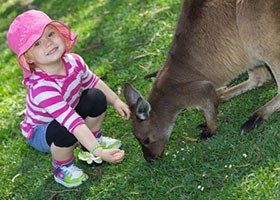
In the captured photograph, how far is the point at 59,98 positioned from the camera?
3350 millimetres

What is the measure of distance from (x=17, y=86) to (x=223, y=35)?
2445 mm

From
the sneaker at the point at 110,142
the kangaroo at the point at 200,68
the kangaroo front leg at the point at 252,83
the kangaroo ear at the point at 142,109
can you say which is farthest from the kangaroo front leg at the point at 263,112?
the sneaker at the point at 110,142

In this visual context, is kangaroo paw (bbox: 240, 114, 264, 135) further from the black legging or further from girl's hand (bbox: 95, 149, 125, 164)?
the black legging

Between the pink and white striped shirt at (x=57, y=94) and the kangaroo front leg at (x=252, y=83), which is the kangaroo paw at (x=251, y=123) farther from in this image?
the pink and white striped shirt at (x=57, y=94)

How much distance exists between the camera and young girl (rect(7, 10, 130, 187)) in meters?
3.29

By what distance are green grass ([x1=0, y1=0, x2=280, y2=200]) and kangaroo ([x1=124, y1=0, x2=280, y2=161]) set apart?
5.4 inches

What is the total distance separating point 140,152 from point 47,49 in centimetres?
92

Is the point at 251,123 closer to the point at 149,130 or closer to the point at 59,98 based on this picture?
the point at 149,130

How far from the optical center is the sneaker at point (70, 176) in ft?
11.6

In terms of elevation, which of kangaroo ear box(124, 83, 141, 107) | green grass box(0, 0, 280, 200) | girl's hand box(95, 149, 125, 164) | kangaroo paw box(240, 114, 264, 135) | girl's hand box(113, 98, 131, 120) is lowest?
green grass box(0, 0, 280, 200)

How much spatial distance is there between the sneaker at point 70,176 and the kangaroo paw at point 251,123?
40.6 inches

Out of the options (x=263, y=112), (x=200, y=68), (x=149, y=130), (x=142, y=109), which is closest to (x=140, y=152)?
(x=149, y=130)

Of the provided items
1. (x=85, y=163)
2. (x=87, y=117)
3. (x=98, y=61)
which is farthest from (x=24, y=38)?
(x=98, y=61)

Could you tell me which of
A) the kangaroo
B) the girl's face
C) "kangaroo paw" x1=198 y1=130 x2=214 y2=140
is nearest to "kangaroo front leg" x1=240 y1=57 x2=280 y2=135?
the kangaroo
